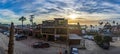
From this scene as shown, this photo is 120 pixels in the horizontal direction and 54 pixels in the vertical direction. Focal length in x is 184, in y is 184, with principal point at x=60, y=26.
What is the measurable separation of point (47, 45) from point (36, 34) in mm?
12100

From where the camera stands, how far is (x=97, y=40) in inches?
1957

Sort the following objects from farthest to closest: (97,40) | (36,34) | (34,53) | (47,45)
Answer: (36,34) < (97,40) < (47,45) < (34,53)

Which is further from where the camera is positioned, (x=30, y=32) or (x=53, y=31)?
(x=30, y=32)

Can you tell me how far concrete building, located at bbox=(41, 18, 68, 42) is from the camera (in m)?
46.6

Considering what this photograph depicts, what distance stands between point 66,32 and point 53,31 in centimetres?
352

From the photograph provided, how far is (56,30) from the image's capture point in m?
47.3

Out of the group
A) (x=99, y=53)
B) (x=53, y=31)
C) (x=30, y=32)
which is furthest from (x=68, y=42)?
(x=30, y=32)

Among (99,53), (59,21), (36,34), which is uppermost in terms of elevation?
(59,21)

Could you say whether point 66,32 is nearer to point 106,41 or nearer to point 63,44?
point 63,44

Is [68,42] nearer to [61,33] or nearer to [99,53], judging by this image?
[61,33]

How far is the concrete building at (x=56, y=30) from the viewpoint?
46.6 metres

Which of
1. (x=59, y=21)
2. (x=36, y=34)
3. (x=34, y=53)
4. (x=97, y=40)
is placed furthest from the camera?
(x=36, y=34)

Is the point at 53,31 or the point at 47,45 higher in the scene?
the point at 53,31

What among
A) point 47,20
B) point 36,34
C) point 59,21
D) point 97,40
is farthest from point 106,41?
point 36,34
